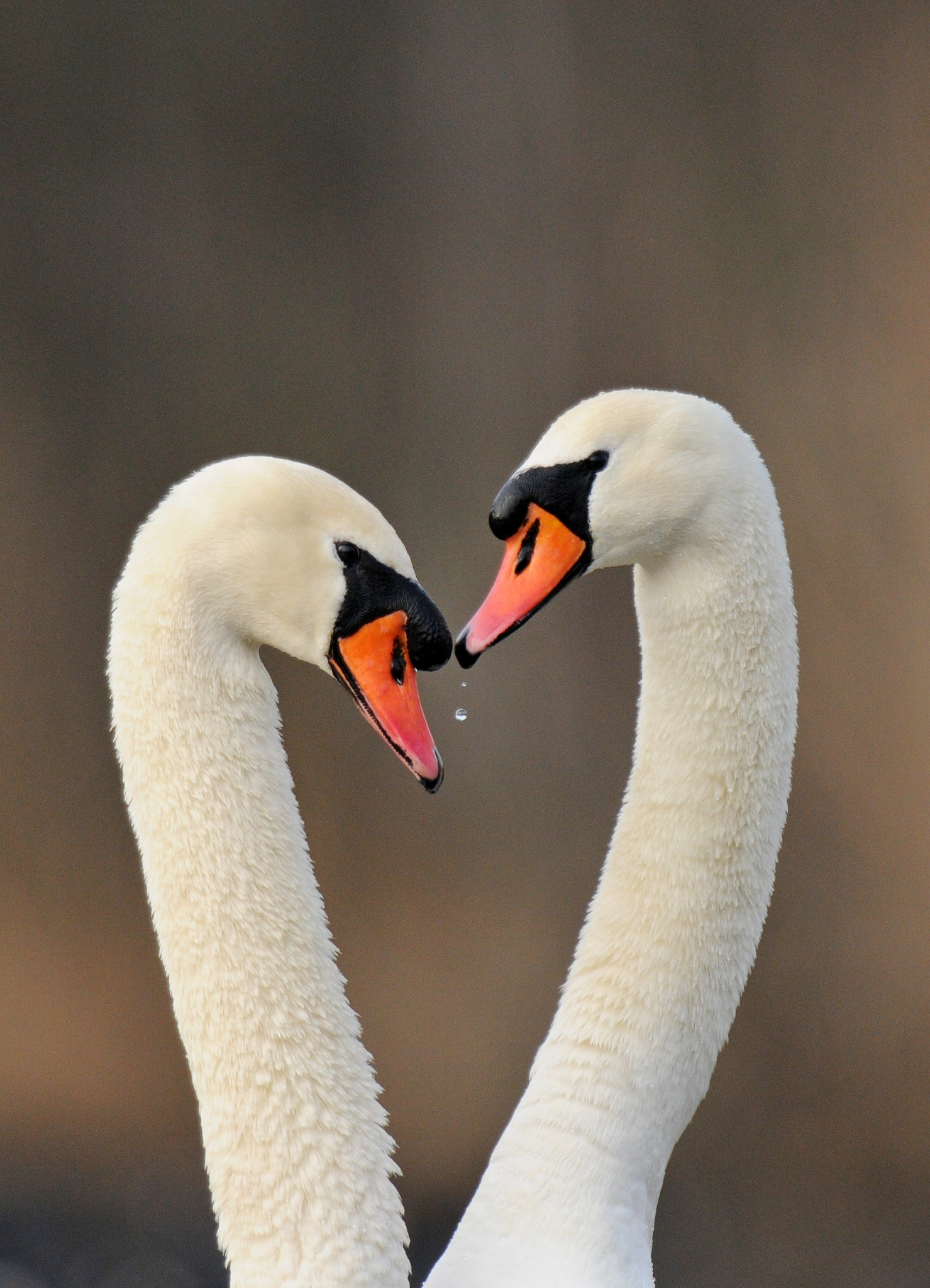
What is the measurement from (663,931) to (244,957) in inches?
14.1

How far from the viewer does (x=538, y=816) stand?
9.04 feet

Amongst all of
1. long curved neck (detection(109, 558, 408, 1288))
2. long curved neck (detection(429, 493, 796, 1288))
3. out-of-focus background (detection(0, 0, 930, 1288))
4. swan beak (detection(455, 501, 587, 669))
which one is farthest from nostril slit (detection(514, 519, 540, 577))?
out-of-focus background (detection(0, 0, 930, 1288))

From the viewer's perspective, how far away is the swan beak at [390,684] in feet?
3.12

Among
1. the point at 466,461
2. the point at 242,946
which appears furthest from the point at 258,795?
the point at 466,461

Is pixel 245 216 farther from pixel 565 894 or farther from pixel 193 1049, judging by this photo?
pixel 193 1049

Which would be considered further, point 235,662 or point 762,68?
point 762,68

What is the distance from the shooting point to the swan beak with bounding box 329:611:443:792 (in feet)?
3.12

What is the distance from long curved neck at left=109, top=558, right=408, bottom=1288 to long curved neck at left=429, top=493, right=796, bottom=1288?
18 centimetres

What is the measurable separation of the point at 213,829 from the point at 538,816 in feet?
6.04

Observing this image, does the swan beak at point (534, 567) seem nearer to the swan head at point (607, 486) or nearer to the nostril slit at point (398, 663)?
the swan head at point (607, 486)

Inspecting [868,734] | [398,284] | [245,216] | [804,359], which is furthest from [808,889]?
[245,216]

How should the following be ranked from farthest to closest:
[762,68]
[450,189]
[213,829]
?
[450,189] < [762,68] < [213,829]

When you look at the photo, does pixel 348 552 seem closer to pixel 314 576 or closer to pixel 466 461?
pixel 314 576

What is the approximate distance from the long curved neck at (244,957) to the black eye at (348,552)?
0.09 m
